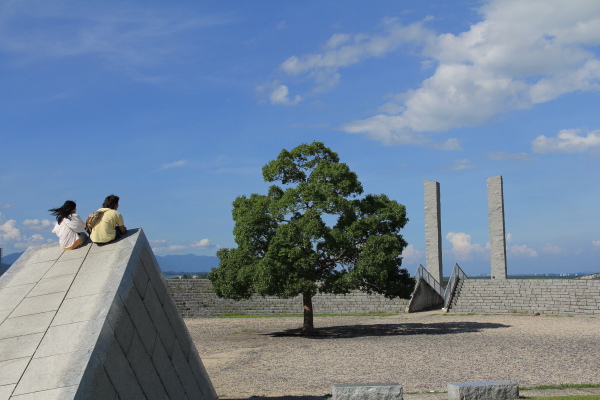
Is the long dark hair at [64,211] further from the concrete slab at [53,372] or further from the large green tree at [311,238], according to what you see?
the large green tree at [311,238]

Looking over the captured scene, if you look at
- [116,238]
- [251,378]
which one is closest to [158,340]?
[116,238]

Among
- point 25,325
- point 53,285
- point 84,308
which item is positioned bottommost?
point 25,325

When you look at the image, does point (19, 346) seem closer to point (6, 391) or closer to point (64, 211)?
point (6, 391)

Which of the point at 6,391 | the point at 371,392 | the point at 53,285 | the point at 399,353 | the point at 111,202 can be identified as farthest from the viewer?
the point at 399,353

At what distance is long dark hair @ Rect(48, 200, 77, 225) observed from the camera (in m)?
5.89

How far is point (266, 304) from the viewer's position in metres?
23.8

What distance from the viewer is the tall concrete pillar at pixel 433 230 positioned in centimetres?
2689

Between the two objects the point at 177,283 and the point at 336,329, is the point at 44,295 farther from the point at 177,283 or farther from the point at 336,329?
the point at 177,283

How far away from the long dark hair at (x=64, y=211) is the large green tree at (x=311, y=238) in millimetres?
9407

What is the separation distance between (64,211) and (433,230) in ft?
75.9

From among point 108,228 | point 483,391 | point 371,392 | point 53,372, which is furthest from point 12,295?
point 483,391

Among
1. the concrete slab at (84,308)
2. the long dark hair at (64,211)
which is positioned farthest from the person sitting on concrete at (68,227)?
the concrete slab at (84,308)

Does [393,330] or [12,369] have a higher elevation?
[12,369]

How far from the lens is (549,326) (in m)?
17.1
